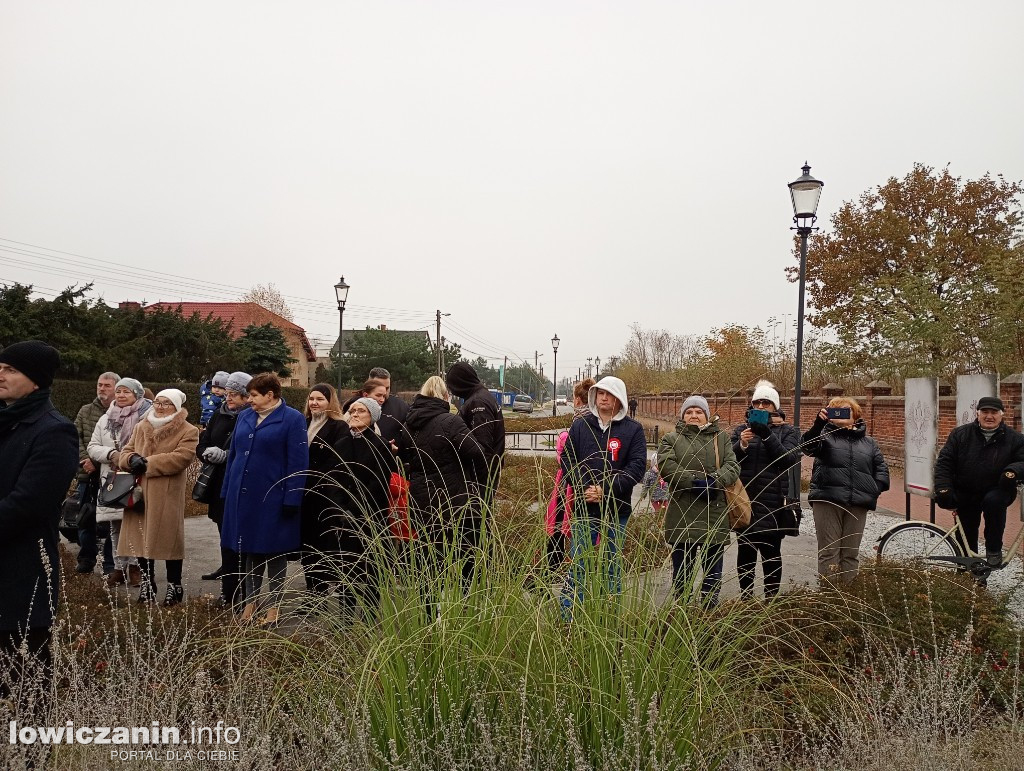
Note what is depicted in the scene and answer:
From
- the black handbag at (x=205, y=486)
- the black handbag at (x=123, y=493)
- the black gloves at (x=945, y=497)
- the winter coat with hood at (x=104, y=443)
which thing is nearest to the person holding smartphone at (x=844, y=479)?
the black gloves at (x=945, y=497)

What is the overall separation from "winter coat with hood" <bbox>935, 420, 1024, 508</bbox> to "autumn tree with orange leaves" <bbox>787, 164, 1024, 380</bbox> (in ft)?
46.8

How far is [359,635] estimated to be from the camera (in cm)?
298

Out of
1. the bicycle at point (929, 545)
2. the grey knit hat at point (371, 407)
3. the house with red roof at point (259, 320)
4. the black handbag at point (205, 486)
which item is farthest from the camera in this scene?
the house with red roof at point (259, 320)

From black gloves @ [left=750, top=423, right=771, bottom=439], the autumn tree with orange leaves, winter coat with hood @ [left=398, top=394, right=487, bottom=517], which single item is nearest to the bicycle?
black gloves @ [left=750, top=423, right=771, bottom=439]

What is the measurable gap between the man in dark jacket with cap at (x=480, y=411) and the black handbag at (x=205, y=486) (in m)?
2.06

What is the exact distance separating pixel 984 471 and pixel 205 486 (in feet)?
21.4

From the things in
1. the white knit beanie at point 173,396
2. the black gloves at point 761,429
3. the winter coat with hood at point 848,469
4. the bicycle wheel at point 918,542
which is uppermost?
the white knit beanie at point 173,396

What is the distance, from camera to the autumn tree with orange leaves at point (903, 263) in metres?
20.2

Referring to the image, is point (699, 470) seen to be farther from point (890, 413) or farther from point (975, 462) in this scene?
point (890, 413)

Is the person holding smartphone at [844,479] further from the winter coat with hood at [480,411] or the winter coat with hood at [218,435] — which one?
the winter coat with hood at [218,435]

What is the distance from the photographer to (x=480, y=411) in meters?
5.89

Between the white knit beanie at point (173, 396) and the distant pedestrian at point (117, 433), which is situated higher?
the white knit beanie at point (173, 396)

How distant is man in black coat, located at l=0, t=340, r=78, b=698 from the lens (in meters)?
3.18

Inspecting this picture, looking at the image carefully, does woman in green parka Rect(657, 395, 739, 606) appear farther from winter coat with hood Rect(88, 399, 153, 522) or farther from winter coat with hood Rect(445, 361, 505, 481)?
winter coat with hood Rect(88, 399, 153, 522)
